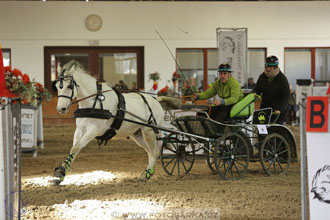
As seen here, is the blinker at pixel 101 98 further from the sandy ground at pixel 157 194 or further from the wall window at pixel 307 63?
the wall window at pixel 307 63

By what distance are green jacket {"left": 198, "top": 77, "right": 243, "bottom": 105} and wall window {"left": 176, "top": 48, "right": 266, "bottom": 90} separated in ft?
40.2

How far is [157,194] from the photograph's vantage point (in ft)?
22.5

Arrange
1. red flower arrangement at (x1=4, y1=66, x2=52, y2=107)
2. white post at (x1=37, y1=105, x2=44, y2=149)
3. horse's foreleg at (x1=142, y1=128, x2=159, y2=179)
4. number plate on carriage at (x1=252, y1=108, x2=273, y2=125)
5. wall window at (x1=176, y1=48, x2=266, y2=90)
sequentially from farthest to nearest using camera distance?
wall window at (x1=176, y1=48, x2=266, y2=90), white post at (x1=37, y1=105, x2=44, y2=149), number plate on carriage at (x1=252, y1=108, x2=273, y2=125), horse's foreleg at (x1=142, y1=128, x2=159, y2=179), red flower arrangement at (x1=4, y1=66, x2=52, y2=107)

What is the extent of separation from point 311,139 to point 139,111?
4468 millimetres

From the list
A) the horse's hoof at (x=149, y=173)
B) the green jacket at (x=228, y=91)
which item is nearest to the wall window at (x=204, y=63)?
the green jacket at (x=228, y=91)

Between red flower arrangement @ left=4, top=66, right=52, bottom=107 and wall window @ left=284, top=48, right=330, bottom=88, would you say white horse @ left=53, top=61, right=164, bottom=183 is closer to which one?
red flower arrangement @ left=4, top=66, right=52, bottom=107

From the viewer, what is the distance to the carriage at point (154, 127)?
775cm

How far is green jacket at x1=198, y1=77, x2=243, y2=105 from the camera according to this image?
328 inches

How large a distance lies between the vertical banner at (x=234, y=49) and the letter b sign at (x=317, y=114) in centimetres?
746

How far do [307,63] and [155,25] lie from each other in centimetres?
622

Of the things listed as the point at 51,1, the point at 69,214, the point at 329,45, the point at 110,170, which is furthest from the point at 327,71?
the point at 69,214

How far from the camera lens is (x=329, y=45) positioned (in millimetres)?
21297

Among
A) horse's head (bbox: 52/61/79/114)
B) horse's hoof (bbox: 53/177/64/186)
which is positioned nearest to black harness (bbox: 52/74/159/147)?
horse's head (bbox: 52/61/79/114)

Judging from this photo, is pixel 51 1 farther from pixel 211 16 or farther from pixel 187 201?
pixel 187 201
